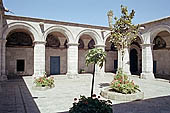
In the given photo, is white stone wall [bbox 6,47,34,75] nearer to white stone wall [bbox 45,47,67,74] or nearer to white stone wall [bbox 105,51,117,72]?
white stone wall [bbox 45,47,67,74]

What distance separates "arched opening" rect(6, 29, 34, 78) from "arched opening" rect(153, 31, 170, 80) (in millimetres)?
13913

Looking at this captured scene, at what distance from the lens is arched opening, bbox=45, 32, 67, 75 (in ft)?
53.1

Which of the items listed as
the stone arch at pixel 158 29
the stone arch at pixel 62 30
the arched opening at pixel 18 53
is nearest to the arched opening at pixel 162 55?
the stone arch at pixel 158 29

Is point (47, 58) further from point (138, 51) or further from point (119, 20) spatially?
point (138, 51)

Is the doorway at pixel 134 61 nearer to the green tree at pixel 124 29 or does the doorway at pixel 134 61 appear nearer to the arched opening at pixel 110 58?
the arched opening at pixel 110 58

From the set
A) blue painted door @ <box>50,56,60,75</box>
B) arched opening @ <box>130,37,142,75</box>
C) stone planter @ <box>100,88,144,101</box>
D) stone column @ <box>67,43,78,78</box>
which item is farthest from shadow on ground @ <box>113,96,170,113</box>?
arched opening @ <box>130,37,142,75</box>

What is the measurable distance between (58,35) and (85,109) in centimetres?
1337

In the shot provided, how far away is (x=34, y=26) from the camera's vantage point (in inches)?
488

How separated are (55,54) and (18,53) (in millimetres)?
3850

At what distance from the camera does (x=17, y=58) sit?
14.7 metres

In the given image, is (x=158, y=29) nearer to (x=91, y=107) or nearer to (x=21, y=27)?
(x=91, y=107)

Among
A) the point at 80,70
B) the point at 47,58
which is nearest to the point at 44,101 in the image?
the point at 47,58

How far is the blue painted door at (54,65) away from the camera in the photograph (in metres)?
16.3

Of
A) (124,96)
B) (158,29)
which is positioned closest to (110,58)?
(158,29)
